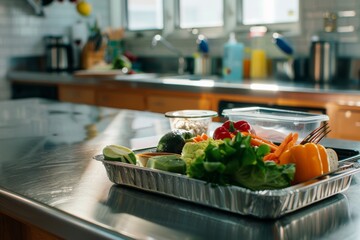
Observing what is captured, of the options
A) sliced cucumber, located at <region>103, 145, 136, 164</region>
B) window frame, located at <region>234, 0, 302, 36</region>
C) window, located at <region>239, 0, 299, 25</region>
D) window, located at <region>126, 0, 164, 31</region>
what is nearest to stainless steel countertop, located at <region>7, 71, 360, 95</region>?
window frame, located at <region>234, 0, 302, 36</region>

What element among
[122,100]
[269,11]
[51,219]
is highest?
[269,11]

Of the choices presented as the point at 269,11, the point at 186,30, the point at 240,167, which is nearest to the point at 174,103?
the point at 269,11

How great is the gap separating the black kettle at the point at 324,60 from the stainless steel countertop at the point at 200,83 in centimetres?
12

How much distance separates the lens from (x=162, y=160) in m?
1.17

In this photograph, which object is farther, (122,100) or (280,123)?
(122,100)

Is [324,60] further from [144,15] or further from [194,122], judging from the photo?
[144,15]

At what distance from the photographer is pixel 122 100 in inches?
164

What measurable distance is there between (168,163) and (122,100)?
10.00ft

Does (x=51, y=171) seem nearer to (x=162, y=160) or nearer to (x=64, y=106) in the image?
(x=162, y=160)

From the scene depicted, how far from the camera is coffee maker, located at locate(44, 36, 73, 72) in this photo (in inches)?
204

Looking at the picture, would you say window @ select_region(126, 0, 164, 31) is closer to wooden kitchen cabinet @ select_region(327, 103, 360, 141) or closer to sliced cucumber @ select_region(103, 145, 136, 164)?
wooden kitchen cabinet @ select_region(327, 103, 360, 141)

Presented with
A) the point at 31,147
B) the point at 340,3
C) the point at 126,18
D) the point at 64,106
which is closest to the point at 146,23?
the point at 126,18

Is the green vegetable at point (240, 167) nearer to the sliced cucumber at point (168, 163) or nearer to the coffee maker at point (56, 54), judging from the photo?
the sliced cucumber at point (168, 163)

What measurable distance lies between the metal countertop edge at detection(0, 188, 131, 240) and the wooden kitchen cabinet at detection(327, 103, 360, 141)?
2003 millimetres
